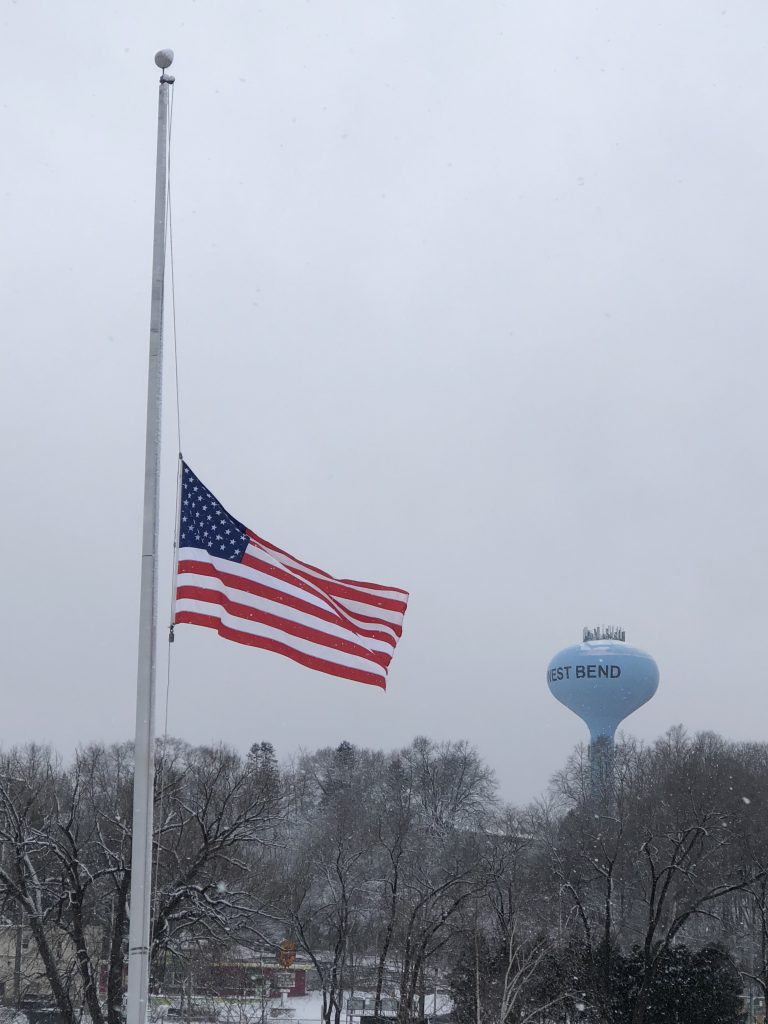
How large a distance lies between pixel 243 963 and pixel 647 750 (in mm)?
66097

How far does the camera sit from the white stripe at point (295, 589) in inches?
449

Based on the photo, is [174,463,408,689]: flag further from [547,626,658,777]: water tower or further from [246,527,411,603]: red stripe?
[547,626,658,777]: water tower

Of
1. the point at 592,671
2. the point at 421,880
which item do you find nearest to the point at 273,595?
the point at 421,880

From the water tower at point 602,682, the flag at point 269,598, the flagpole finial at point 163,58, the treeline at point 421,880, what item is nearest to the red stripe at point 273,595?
the flag at point 269,598

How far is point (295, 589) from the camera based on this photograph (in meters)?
11.9

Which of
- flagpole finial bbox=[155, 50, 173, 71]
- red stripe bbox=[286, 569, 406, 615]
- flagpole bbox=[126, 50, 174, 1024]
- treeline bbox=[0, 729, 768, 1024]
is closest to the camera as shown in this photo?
flagpole bbox=[126, 50, 174, 1024]

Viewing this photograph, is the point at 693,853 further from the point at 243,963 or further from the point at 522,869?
the point at 243,963

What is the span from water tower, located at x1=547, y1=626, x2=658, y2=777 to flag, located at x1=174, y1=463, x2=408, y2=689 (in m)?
73.8

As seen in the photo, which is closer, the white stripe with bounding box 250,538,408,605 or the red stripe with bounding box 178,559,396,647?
the red stripe with bounding box 178,559,396,647

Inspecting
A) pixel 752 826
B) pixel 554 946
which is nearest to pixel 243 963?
pixel 554 946

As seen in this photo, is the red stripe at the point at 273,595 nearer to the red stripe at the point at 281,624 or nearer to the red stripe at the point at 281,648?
the red stripe at the point at 281,624

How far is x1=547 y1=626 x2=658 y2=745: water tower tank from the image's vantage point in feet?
277

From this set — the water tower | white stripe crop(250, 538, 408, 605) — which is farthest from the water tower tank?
white stripe crop(250, 538, 408, 605)

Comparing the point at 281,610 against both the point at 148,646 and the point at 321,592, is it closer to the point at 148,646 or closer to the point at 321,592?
the point at 321,592
